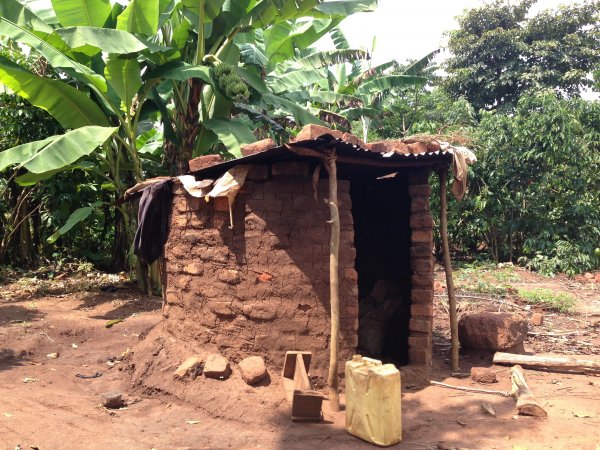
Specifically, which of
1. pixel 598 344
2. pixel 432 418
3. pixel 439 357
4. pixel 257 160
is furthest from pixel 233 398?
pixel 598 344

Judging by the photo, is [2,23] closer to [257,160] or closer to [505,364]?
[257,160]

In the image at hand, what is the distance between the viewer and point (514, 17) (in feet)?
52.5

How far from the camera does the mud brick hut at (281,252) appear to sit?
439 centimetres

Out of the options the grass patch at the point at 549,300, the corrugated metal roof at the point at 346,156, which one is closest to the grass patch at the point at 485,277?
the grass patch at the point at 549,300

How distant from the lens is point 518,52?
1565 cm

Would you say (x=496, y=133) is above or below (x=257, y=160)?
above

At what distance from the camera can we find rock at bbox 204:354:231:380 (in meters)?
4.41

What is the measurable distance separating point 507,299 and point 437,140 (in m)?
4.54

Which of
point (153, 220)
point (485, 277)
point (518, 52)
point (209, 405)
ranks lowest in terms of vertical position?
point (209, 405)

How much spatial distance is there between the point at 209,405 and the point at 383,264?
9.01ft

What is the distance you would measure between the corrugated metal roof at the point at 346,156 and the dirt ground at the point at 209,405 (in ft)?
6.12

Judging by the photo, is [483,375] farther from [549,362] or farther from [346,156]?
[346,156]

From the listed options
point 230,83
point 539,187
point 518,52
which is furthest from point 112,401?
point 518,52

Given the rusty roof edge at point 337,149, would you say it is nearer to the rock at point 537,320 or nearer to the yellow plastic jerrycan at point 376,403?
the yellow plastic jerrycan at point 376,403
